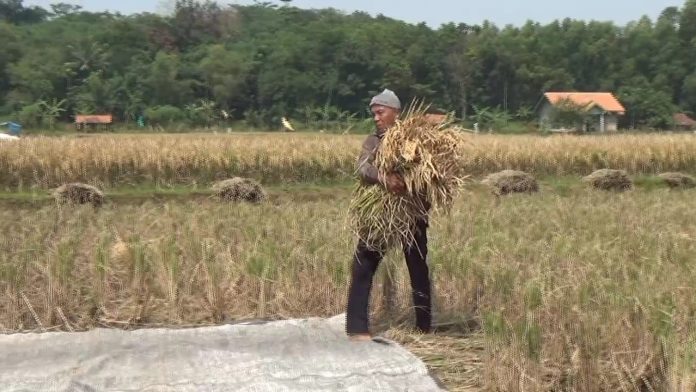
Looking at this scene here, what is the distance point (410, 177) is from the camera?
14.4ft

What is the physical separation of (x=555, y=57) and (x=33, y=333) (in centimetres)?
7564

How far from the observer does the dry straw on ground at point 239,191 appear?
44.6ft

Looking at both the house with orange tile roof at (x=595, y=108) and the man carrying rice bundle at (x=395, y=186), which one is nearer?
the man carrying rice bundle at (x=395, y=186)

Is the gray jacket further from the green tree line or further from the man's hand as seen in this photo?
the green tree line

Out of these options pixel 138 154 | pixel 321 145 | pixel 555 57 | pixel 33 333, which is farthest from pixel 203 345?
pixel 555 57

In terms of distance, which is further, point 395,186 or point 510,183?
point 510,183

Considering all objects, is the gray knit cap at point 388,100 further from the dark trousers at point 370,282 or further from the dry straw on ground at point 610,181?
the dry straw on ground at point 610,181

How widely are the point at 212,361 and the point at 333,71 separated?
2390 inches

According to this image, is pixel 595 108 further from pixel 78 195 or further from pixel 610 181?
pixel 78 195

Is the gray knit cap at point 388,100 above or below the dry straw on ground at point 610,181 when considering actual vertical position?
above

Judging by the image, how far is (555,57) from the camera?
75.9 metres

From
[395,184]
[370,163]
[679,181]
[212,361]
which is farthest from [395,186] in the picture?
[679,181]

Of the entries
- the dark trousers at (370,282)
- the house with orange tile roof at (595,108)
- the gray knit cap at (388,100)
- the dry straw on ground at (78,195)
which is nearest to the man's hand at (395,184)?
the dark trousers at (370,282)

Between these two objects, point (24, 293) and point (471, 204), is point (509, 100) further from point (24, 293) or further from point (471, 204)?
point (24, 293)
